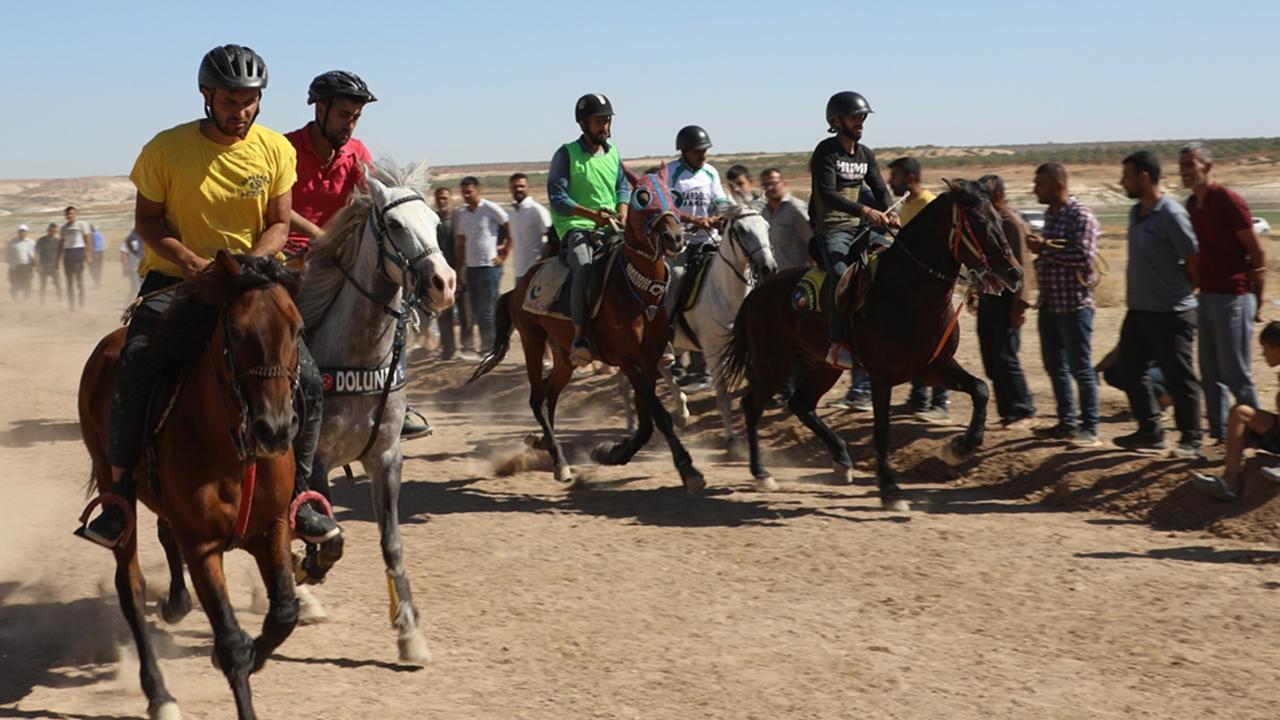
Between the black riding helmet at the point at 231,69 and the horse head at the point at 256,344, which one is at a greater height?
the black riding helmet at the point at 231,69

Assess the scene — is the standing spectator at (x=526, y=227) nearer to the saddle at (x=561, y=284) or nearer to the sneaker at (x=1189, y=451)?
the saddle at (x=561, y=284)

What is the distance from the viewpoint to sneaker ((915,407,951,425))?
43.8 feet

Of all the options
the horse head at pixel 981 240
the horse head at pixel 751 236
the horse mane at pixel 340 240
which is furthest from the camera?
the horse head at pixel 751 236

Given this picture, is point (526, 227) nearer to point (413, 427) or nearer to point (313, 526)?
point (413, 427)

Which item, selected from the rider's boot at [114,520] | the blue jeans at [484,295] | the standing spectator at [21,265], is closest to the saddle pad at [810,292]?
the rider's boot at [114,520]

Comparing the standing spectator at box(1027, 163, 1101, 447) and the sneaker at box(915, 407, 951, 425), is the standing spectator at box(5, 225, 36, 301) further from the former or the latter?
the standing spectator at box(1027, 163, 1101, 447)

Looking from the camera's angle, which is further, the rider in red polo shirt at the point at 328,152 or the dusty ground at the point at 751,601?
the rider in red polo shirt at the point at 328,152

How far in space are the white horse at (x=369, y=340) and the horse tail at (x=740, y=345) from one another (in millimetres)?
5489

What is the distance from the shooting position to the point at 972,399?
36.2 feet

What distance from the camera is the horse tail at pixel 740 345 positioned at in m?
12.7

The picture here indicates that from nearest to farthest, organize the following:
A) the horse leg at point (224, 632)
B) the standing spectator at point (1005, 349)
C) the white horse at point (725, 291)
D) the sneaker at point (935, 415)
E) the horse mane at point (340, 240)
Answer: the horse leg at point (224, 632), the horse mane at point (340, 240), the standing spectator at point (1005, 349), the white horse at point (725, 291), the sneaker at point (935, 415)

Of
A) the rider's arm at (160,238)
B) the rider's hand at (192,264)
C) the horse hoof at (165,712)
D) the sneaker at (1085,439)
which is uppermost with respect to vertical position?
the rider's arm at (160,238)

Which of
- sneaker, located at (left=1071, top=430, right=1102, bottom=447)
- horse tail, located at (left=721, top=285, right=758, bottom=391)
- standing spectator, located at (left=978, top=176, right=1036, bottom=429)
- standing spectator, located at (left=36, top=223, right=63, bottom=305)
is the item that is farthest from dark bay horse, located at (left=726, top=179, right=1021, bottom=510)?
standing spectator, located at (left=36, top=223, right=63, bottom=305)

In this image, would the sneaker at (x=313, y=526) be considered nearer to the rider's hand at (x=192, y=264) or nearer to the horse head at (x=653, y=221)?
the rider's hand at (x=192, y=264)
